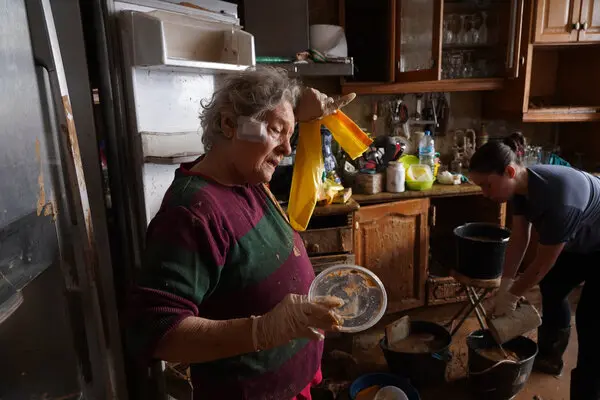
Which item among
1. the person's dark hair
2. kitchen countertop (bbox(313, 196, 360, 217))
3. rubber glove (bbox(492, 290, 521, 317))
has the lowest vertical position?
rubber glove (bbox(492, 290, 521, 317))

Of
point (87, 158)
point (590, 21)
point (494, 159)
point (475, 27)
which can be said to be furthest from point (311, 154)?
point (590, 21)

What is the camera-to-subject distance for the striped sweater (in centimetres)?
74

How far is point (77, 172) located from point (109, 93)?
1.37 feet

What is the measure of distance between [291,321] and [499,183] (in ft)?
4.41

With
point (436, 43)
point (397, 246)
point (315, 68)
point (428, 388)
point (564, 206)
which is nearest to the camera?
point (564, 206)

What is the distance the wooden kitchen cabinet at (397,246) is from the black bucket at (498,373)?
23.7 inches

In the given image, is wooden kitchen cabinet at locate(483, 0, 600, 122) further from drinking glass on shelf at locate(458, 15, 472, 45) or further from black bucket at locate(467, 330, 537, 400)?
black bucket at locate(467, 330, 537, 400)

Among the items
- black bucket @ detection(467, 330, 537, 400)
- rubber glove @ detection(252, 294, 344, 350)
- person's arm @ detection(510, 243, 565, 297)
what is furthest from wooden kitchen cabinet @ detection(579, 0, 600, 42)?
rubber glove @ detection(252, 294, 344, 350)

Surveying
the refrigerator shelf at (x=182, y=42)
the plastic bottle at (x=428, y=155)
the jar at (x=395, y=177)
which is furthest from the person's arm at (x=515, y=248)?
the refrigerator shelf at (x=182, y=42)

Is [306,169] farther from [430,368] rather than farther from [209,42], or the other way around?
[430,368]

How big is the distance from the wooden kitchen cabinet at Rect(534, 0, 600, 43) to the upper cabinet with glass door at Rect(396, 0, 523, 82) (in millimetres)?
136

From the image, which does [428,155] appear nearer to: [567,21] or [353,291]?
[567,21]

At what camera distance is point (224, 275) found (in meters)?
0.86

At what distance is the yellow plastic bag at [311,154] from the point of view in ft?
4.12
